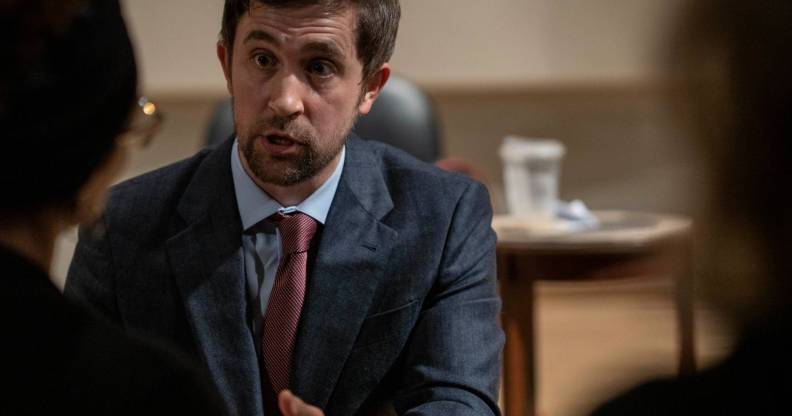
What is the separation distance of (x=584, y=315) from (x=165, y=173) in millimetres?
3120

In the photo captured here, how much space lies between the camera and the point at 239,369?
152cm

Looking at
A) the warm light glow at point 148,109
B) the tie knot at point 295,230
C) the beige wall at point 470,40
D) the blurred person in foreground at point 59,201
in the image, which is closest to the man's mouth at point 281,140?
the tie knot at point 295,230

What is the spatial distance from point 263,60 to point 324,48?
10cm

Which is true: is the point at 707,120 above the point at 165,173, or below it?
above

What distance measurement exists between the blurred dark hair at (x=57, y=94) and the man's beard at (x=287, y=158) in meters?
0.75

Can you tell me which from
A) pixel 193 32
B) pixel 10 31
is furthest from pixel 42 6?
pixel 193 32

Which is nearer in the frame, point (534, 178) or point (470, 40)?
point (534, 178)

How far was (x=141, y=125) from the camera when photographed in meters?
0.95

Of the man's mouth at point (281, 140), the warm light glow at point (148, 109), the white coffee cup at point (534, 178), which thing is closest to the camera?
the warm light glow at point (148, 109)

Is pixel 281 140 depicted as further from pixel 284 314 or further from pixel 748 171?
pixel 748 171

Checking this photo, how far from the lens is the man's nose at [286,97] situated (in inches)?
63.1

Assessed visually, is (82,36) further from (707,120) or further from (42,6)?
(707,120)

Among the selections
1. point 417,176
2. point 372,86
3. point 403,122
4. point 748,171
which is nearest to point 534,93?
point 403,122

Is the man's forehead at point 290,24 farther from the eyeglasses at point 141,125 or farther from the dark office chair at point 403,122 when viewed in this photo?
the dark office chair at point 403,122
